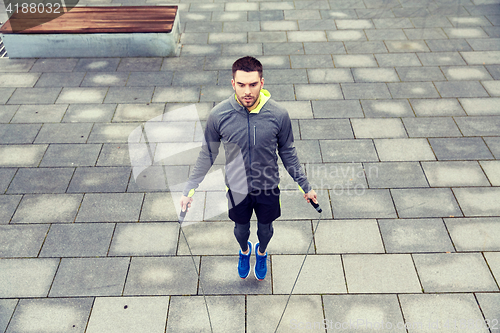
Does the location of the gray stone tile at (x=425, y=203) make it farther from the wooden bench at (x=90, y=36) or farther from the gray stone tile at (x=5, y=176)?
the wooden bench at (x=90, y=36)

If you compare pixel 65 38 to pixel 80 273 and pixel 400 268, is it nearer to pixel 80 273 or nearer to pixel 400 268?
pixel 80 273

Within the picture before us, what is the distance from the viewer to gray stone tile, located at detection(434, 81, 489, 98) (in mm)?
6750

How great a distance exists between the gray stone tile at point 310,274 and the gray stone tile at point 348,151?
1704 mm

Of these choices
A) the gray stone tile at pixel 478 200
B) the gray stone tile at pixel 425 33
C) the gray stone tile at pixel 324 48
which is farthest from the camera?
the gray stone tile at pixel 425 33

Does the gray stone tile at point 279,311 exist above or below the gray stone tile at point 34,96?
below

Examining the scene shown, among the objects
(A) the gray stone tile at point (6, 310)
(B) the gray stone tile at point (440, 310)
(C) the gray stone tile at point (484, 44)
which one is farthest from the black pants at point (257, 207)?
(C) the gray stone tile at point (484, 44)

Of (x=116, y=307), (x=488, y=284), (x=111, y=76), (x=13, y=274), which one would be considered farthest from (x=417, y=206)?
(x=111, y=76)

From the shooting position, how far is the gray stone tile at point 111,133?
6001 millimetres

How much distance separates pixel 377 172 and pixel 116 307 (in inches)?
146

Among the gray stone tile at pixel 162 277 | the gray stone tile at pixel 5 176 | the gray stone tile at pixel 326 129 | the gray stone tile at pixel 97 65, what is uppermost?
the gray stone tile at pixel 97 65

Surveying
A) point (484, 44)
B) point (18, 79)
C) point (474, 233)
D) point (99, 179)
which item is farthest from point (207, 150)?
point (484, 44)

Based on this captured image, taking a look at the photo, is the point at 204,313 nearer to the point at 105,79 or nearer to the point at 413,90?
the point at 105,79

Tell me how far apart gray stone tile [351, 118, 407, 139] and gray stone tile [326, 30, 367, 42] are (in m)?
2.94

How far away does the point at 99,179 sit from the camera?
5.38m
